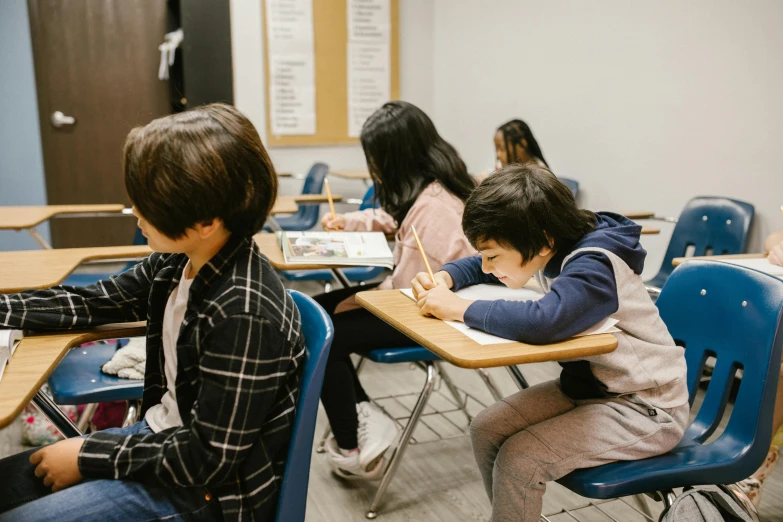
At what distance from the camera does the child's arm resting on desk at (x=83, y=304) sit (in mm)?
1195

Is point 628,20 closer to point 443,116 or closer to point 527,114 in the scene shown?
point 527,114

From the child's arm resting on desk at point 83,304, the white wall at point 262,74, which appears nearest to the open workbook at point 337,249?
the child's arm resting on desk at point 83,304

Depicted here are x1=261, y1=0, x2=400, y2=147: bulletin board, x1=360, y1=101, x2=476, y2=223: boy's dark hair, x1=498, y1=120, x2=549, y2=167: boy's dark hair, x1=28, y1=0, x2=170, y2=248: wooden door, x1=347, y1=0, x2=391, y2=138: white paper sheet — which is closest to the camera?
x1=360, y1=101, x2=476, y2=223: boy's dark hair

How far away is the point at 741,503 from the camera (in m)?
1.17

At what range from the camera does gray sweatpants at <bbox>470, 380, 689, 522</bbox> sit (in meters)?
1.25

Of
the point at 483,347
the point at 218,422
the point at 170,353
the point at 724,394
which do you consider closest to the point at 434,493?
the point at 724,394

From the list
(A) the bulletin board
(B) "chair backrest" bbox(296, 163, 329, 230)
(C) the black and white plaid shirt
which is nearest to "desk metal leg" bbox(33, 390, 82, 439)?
(C) the black and white plaid shirt

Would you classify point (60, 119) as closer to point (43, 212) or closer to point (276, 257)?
point (43, 212)

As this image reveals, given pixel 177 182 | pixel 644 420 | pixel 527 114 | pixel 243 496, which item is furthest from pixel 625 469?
pixel 527 114

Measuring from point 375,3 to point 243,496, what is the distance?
4649 mm

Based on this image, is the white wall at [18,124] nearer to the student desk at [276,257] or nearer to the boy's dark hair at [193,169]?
the student desk at [276,257]

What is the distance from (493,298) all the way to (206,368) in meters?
0.68

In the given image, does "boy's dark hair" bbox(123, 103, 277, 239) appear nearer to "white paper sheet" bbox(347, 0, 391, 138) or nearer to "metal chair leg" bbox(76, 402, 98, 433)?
"metal chair leg" bbox(76, 402, 98, 433)

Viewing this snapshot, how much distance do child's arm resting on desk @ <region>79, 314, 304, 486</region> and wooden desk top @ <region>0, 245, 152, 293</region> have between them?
2.31 ft
